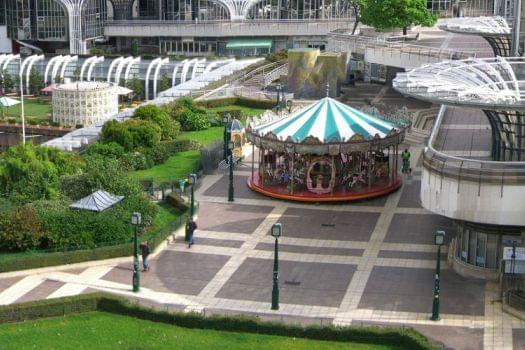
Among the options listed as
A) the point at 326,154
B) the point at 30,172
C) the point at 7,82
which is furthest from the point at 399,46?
the point at 30,172

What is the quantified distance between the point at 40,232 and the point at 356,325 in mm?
14869

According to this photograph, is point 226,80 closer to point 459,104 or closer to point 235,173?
point 235,173

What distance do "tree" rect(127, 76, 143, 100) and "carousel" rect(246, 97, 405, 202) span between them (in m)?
36.2

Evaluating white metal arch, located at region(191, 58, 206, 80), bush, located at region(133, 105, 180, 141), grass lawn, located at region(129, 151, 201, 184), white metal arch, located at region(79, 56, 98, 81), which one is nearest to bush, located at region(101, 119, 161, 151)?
grass lawn, located at region(129, 151, 201, 184)

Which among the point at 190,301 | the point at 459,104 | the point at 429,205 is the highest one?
the point at 459,104

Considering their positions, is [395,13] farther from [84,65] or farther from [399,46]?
[84,65]

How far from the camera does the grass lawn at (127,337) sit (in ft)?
102

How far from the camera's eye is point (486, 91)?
1379 inches

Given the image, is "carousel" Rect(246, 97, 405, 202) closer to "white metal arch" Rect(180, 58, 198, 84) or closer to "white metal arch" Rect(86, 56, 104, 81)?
"white metal arch" Rect(180, 58, 198, 84)

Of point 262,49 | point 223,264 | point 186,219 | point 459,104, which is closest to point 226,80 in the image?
point 262,49

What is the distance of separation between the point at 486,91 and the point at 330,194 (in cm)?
1527

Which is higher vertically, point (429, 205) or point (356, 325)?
point (429, 205)

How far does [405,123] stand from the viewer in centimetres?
5316

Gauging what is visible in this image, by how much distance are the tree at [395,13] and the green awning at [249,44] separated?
86.7ft
